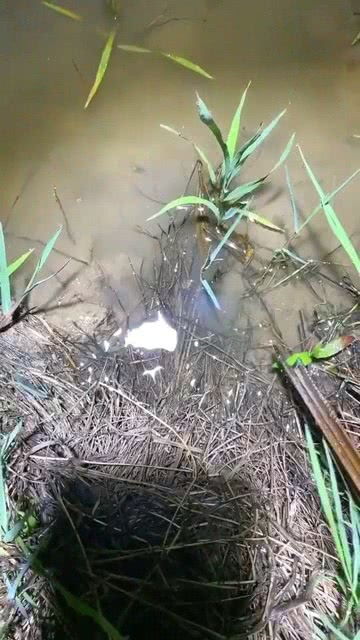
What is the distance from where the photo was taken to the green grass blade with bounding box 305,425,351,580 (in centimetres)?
115

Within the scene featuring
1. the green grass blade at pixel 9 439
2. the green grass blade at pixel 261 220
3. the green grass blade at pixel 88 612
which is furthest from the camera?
the green grass blade at pixel 261 220

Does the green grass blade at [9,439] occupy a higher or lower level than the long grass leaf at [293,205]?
lower

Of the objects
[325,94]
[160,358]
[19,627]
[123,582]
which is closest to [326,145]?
[325,94]

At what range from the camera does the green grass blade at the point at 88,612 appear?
43.2 inches

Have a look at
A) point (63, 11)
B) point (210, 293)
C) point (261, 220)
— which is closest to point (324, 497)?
point (210, 293)

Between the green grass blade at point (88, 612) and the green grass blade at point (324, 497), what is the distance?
1.31 ft

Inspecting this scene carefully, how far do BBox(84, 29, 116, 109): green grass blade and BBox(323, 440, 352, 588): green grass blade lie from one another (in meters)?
0.84

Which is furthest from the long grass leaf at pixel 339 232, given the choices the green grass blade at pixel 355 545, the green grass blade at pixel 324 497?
the green grass blade at pixel 355 545

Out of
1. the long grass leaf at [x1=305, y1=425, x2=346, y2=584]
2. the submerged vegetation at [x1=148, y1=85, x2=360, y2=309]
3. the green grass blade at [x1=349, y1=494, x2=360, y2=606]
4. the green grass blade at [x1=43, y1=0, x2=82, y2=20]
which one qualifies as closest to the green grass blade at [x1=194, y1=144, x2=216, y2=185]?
the submerged vegetation at [x1=148, y1=85, x2=360, y2=309]

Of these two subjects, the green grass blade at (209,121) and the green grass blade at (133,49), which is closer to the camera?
the green grass blade at (209,121)

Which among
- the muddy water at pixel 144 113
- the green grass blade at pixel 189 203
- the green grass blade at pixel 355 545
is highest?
the muddy water at pixel 144 113

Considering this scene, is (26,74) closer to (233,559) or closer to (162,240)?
(162,240)

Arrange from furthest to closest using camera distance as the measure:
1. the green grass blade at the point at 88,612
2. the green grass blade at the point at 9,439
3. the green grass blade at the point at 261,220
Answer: the green grass blade at the point at 261,220 < the green grass blade at the point at 9,439 < the green grass blade at the point at 88,612

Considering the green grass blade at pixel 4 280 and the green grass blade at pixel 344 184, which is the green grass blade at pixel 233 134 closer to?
the green grass blade at pixel 344 184
